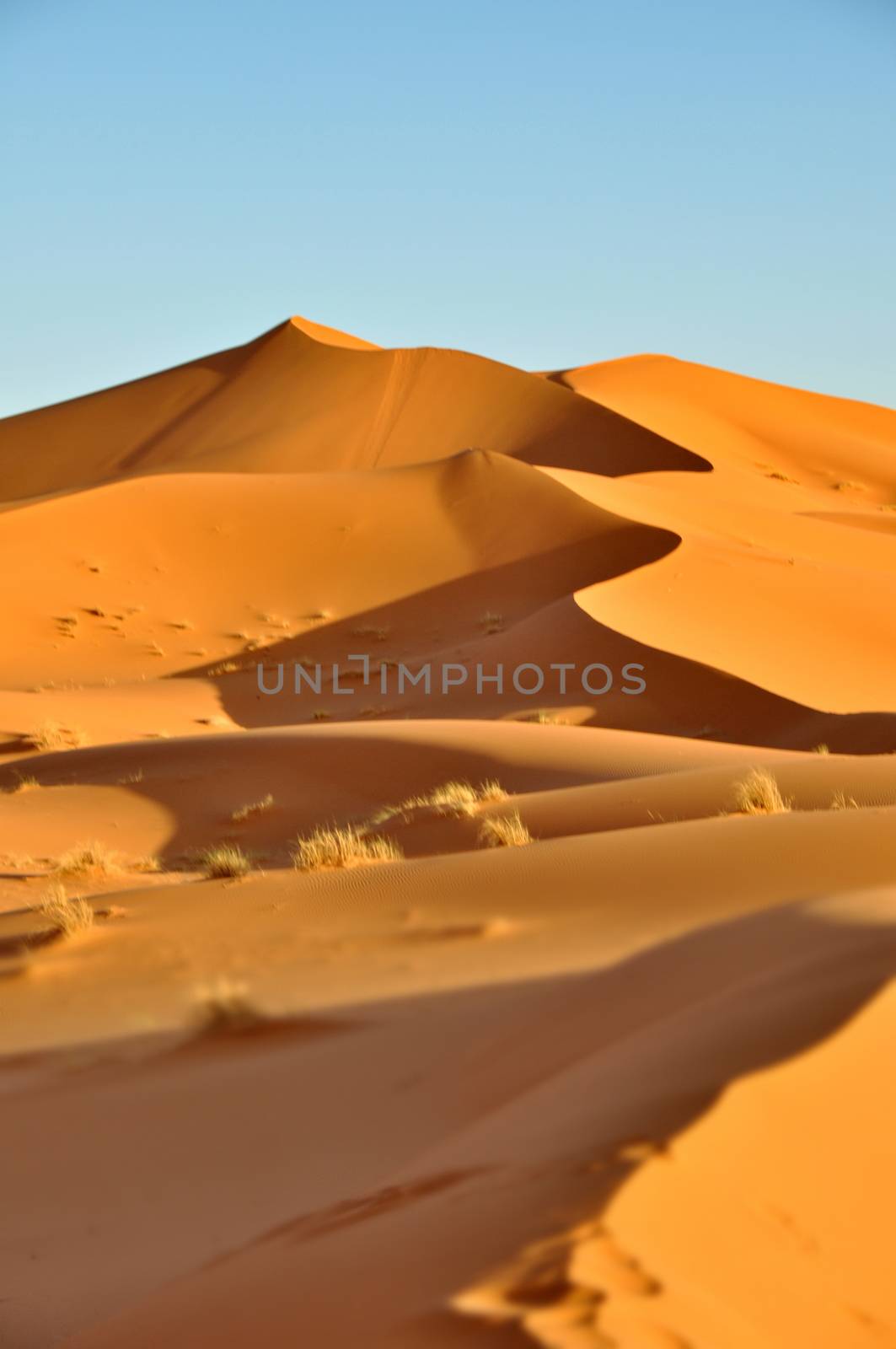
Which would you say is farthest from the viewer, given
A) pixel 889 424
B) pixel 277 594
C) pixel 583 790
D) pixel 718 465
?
pixel 889 424

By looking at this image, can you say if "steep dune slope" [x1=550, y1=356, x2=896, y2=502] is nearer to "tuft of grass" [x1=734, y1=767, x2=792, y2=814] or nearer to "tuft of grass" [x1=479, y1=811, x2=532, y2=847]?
"tuft of grass" [x1=734, y1=767, x2=792, y2=814]

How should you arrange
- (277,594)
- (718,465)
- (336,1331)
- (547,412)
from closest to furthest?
(336,1331), (277,594), (718,465), (547,412)

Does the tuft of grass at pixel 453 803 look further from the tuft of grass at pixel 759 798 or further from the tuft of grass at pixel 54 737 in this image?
the tuft of grass at pixel 54 737

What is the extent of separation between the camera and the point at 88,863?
1088 centimetres

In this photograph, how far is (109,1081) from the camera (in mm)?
5211

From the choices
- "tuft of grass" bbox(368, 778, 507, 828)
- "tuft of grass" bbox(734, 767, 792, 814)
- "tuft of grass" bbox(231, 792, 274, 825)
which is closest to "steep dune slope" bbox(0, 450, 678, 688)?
"tuft of grass" bbox(231, 792, 274, 825)

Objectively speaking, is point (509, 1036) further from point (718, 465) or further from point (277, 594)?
point (718, 465)

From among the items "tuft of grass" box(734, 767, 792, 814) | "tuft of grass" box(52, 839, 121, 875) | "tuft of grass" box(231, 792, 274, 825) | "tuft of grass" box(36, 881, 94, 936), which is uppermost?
"tuft of grass" box(734, 767, 792, 814)

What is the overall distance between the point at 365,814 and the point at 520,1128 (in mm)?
9726

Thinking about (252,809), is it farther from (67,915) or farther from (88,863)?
(67,915)

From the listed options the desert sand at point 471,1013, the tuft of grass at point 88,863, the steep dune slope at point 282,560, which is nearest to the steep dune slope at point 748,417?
the steep dune slope at point 282,560

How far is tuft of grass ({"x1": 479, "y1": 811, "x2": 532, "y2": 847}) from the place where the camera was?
29.2 feet

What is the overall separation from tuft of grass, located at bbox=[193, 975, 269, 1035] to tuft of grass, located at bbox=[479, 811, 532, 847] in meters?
2.79

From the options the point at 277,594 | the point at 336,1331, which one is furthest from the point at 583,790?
the point at 277,594
